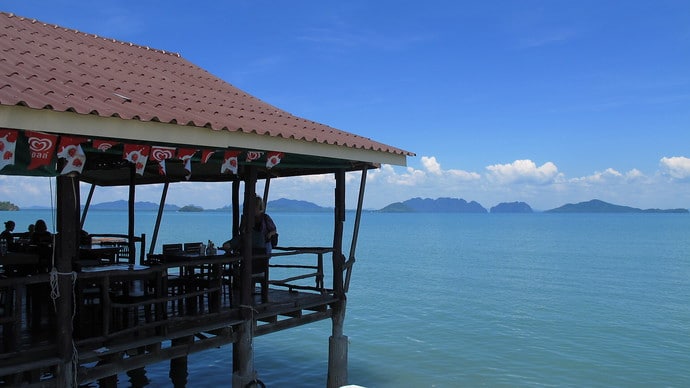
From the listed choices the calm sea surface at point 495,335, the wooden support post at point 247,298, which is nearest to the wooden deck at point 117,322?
the wooden support post at point 247,298

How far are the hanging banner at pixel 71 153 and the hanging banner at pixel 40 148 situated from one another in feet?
0.26

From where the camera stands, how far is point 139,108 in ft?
19.4

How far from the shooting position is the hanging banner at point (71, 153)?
570cm

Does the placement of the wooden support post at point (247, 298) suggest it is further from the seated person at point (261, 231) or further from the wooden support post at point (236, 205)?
the wooden support post at point (236, 205)

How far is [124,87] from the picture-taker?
22.6 ft

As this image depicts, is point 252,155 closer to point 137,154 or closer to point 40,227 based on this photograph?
point 137,154

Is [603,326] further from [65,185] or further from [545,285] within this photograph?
[65,185]

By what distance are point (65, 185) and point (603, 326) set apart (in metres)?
18.5

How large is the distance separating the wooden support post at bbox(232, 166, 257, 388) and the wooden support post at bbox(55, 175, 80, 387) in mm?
2341

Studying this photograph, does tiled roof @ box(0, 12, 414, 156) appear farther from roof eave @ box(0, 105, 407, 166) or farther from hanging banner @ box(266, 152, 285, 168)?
hanging banner @ box(266, 152, 285, 168)

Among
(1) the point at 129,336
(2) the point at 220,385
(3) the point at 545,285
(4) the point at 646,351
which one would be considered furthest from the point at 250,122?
(3) the point at 545,285

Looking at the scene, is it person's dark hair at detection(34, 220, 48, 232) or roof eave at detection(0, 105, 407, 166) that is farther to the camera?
person's dark hair at detection(34, 220, 48, 232)

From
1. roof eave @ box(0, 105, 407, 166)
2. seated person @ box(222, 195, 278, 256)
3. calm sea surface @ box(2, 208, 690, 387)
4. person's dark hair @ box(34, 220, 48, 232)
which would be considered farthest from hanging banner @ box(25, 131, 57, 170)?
calm sea surface @ box(2, 208, 690, 387)

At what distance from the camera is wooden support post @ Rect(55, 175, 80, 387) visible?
5.74 meters
